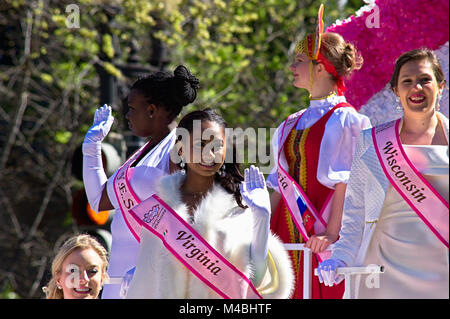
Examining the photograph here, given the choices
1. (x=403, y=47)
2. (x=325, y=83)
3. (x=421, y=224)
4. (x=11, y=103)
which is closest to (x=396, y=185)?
(x=421, y=224)

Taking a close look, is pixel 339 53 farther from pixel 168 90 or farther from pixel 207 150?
pixel 207 150

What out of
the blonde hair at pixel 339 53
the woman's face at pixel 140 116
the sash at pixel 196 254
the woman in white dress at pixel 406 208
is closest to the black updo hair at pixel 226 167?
the sash at pixel 196 254

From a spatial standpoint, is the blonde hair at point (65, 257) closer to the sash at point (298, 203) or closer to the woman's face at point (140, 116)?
the woman's face at point (140, 116)

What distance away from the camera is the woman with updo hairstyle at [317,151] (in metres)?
4.47

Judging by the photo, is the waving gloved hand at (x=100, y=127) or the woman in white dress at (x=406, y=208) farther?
the waving gloved hand at (x=100, y=127)

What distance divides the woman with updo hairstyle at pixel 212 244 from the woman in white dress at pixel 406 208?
0.76 ft

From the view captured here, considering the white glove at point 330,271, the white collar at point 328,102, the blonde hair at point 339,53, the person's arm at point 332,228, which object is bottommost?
the white glove at point 330,271

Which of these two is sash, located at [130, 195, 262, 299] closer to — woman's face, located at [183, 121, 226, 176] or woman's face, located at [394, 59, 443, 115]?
woman's face, located at [183, 121, 226, 176]

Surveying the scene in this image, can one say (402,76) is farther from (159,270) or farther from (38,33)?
(38,33)

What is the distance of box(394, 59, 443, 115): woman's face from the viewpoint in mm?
3541

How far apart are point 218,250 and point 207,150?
17.1 inches

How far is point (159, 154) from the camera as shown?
450 centimetres

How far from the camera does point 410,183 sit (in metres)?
3.46

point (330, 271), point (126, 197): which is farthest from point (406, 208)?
point (126, 197)
